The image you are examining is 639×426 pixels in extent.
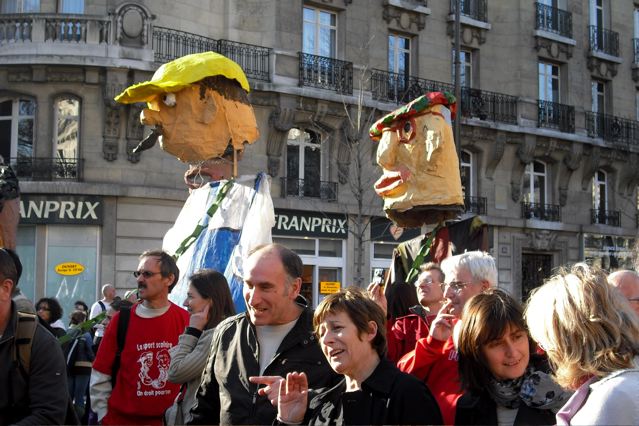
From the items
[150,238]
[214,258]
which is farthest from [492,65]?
[214,258]

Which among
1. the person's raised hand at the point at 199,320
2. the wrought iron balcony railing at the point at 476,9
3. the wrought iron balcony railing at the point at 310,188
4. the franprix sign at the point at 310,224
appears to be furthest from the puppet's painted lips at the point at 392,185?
the wrought iron balcony railing at the point at 476,9

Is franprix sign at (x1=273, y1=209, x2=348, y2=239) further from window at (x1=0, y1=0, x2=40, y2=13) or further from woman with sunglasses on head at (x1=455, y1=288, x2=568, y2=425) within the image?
woman with sunglasses on head at (x1=455, y1=288, x2=568, y2=425)

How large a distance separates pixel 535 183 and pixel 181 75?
2063cm

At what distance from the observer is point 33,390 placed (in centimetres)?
350

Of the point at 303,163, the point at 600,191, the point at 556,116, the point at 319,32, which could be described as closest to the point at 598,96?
the point at 556,116

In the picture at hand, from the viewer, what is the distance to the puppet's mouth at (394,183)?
6.99 meters

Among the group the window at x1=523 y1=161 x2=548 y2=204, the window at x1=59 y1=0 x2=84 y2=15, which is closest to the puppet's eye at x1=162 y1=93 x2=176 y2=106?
the window at x1=59 y1=0 x2=84 y2=15

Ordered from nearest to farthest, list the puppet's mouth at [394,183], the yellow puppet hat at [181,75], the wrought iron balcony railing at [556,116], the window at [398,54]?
the yellow puppet hat at [181,75], the puppet's mouth at [394,183], the window at [398,54], the wrought iron balcony railing at [556,116]

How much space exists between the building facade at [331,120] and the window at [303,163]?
4 centimetres

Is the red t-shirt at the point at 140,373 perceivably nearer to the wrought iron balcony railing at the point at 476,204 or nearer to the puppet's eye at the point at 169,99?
the puppet's eye at the point at 169,99

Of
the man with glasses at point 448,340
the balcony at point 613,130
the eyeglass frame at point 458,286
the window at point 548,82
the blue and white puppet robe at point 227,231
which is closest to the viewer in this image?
the man with glasses at point 448,340

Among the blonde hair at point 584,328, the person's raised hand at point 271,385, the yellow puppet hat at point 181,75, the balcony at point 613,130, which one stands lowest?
the person's raised hand at point 271,385

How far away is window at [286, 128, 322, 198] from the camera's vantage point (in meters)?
21.1

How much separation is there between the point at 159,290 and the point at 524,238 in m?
20.9
